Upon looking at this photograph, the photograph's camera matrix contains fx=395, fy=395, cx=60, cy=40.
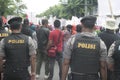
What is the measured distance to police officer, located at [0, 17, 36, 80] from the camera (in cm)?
645

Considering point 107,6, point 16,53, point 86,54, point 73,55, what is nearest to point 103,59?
point 86,54

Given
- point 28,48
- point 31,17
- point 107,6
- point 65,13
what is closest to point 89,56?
point 28,48

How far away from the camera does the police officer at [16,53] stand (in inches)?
254

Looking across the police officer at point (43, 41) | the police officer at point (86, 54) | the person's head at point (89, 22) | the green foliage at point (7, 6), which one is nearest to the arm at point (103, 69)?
the police officer at point (86, 54)

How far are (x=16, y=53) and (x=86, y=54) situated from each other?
1.21 metres

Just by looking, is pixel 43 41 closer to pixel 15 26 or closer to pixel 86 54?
pixel 15 26

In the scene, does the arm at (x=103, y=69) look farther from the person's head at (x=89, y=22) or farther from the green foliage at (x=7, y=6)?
the green foliage at (x=7, y=6)

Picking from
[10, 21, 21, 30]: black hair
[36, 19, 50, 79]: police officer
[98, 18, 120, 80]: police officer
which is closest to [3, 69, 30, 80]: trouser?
[10, 21, 21, 30]: black hair

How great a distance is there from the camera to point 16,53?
21.1ft

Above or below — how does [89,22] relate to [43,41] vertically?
above

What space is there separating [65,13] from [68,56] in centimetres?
7714

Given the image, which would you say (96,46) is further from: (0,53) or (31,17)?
(31,17)

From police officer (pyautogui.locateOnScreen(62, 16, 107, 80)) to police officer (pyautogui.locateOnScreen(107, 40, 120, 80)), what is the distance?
0.09 metres

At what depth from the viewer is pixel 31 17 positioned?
22062 millimetres
